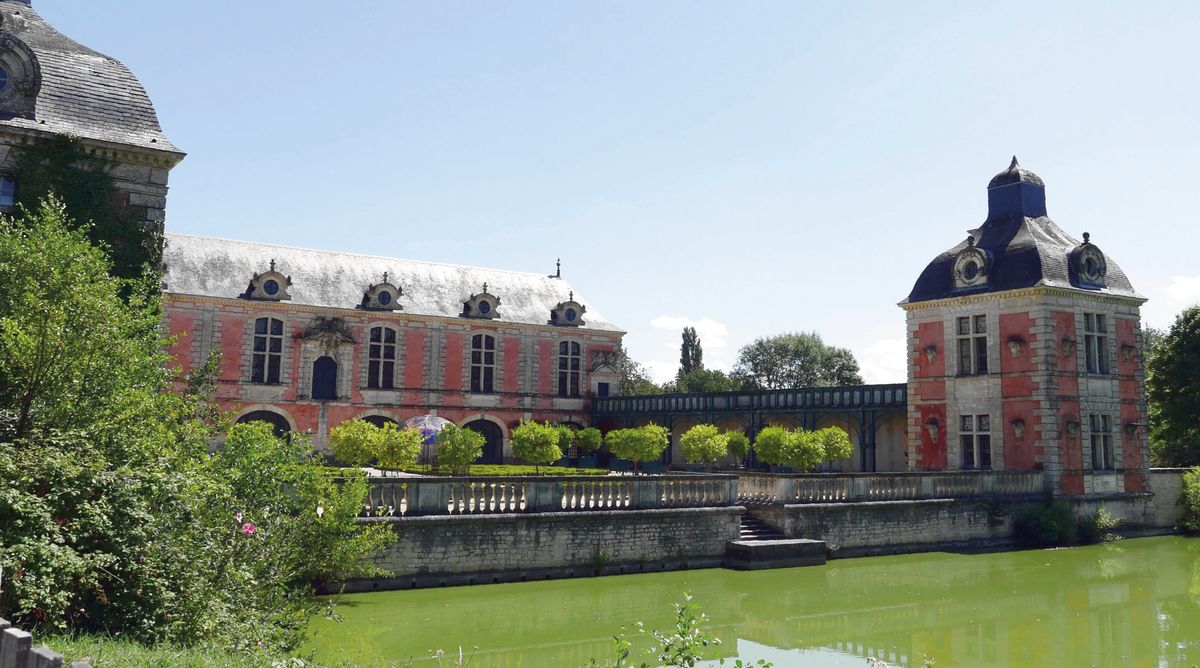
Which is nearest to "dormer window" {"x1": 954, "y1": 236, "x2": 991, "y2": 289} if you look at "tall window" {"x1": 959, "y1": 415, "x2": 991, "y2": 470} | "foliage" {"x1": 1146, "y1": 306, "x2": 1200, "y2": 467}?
"tall window" {"x1": 959, "y1": 415, "x2": 991, "y2": 470}

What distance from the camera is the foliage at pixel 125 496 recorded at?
7863mm

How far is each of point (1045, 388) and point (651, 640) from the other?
15.2 meters

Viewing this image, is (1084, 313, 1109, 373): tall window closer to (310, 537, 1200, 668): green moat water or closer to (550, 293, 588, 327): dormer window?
(310, 537, 1200, 668): green moat water

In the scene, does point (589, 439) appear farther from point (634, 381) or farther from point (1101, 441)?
point (634, 381)

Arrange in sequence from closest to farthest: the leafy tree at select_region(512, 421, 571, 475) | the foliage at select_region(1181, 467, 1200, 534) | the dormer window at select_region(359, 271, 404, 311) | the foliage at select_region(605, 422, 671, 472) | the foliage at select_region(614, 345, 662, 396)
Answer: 1. the leafy tree at select_region(512, 421, 571, 475)
2. the foliage at select_region(1181, 467, 1200, 534)
3. the foliage at select_region(605, 422, 671, 472)
4. the dormer window at select_region(359, 271, 404, 311)
5. the foliage at select_region(614, 345, 662, 396)

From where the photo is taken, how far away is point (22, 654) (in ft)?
16.8

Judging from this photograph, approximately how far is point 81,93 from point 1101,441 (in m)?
24.7

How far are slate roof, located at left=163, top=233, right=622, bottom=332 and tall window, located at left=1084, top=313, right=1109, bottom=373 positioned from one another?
58.2 ft

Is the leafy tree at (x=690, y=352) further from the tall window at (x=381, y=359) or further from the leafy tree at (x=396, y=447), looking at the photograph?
the leafy tree at (x=396, y=447)

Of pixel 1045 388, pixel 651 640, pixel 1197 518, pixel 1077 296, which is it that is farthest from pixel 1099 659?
pixel 1197 518

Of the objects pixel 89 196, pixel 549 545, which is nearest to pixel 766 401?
pixel 549 545

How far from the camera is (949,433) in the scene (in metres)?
24.9

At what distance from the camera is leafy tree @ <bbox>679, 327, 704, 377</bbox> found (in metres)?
65.8

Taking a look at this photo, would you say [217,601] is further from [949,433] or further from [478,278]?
[478,278]
